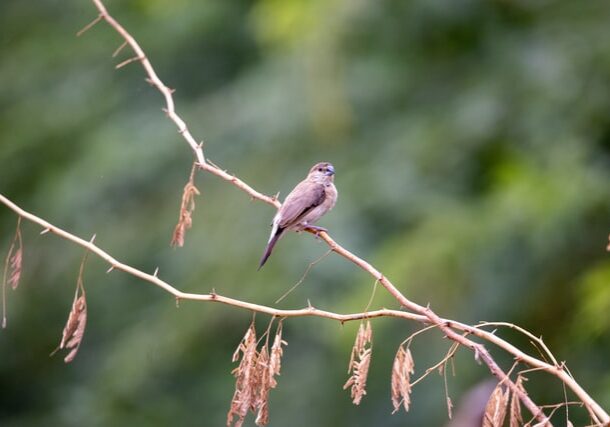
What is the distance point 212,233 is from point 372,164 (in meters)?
1.24

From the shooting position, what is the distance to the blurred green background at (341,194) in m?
7.17

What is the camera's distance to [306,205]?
561 centimetres

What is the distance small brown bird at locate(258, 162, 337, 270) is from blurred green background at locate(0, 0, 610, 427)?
3.06 ft

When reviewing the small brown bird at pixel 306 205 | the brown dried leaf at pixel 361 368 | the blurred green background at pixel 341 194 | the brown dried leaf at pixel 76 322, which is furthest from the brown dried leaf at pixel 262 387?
the blurred green background at pixel 341 194

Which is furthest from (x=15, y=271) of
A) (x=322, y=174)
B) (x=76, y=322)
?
(x=322, y=174)

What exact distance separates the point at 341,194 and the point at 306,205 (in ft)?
7.49

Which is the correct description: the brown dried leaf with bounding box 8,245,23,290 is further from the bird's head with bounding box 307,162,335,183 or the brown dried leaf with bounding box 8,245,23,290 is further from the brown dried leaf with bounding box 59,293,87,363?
the bird's head with bounding box 307,162,335,183

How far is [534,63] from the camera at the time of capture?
8.27m

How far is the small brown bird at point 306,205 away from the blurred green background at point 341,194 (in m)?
0.93

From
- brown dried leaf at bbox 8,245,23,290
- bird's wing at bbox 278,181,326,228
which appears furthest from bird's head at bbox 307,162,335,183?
brown dried leaf at bbox 8,245,23,290

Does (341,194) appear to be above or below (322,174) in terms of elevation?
above

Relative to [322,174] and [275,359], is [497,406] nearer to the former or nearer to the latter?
[275,359]

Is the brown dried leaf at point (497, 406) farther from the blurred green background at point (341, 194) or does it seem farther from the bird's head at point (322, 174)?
the bird's head at point (322, 174)

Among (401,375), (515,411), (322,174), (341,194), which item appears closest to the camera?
(515,411)
